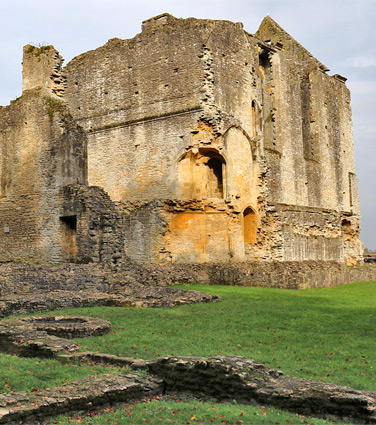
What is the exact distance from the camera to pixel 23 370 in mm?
6750

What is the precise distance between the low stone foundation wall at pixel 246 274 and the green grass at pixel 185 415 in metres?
12.2

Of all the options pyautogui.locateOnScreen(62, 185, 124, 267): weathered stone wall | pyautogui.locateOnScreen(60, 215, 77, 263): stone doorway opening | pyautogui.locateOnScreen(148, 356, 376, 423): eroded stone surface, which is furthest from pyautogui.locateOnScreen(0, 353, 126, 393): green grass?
pyautogui.locateOnScreen(60, 215, 77, 263): stone doorway opening

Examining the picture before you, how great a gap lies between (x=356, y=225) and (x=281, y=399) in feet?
116

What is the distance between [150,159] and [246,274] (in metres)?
7.87

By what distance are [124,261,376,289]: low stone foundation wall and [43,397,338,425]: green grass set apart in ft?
39.9

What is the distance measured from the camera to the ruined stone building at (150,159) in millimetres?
20094

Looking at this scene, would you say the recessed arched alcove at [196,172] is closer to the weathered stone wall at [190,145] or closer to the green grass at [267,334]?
the weathered stone wall at [190,145]

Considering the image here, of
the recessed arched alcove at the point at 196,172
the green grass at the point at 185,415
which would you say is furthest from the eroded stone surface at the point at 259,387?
the recessed arched alcove at the point at 196,172

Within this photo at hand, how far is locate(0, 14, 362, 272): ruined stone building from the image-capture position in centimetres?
2009

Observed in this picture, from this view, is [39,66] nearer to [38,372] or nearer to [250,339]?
[250,339]

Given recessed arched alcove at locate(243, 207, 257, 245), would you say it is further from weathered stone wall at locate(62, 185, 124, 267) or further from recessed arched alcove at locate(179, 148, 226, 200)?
weathered stone wall at locate(62, 185, 124, 267)

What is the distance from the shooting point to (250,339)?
30.5ft

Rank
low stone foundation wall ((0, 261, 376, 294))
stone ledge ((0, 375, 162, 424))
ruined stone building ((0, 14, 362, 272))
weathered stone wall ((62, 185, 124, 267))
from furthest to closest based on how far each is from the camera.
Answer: ruined stone building ((0, 14, 362, 272)), weathered stone wall ((62, 185, 124, 267)), low stone foundation wall ((0, 261, 376, 294)), stone ledge ((0, 375, 162, 424))

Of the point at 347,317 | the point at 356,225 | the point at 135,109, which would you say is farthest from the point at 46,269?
the point at 356,225
